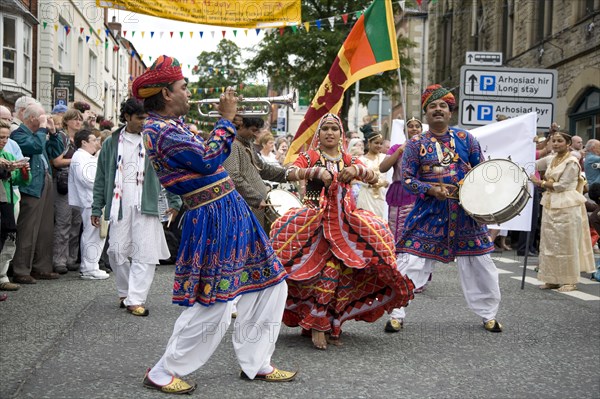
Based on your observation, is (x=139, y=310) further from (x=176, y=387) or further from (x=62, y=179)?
(x=62, y=179)

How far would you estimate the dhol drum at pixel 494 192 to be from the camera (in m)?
5.84

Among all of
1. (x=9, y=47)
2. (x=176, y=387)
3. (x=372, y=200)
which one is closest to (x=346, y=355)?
(x=176, y=387)

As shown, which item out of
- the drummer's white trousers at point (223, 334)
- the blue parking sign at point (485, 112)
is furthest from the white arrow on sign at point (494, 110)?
the drummer's white trousers at point (223, 334)

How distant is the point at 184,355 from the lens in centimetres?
409

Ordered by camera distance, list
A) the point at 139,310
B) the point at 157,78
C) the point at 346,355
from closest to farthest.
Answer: the point at 157,78 → the point at 346,355 → the point at 139,310

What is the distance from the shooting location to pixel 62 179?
370 inches

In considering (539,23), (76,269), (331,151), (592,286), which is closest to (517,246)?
(592,286)

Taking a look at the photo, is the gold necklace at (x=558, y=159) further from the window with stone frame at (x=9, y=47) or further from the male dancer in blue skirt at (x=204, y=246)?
the window with stone frame at (x=9, y=47)

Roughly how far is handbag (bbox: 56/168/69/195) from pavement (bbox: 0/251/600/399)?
216cm

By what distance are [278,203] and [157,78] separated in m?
3.04

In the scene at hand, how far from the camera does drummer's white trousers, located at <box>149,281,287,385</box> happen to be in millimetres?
4082

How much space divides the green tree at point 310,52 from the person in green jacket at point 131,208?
21.9 metres

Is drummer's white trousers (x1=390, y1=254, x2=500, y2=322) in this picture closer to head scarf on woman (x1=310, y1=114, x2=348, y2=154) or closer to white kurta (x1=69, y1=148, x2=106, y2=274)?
head scarf on woman (x1=310, y1=114, x2=348, y2=154)

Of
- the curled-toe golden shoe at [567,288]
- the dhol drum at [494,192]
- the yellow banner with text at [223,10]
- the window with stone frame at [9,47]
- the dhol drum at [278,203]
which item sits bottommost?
the curled-toe golden shoe at [567,288]
